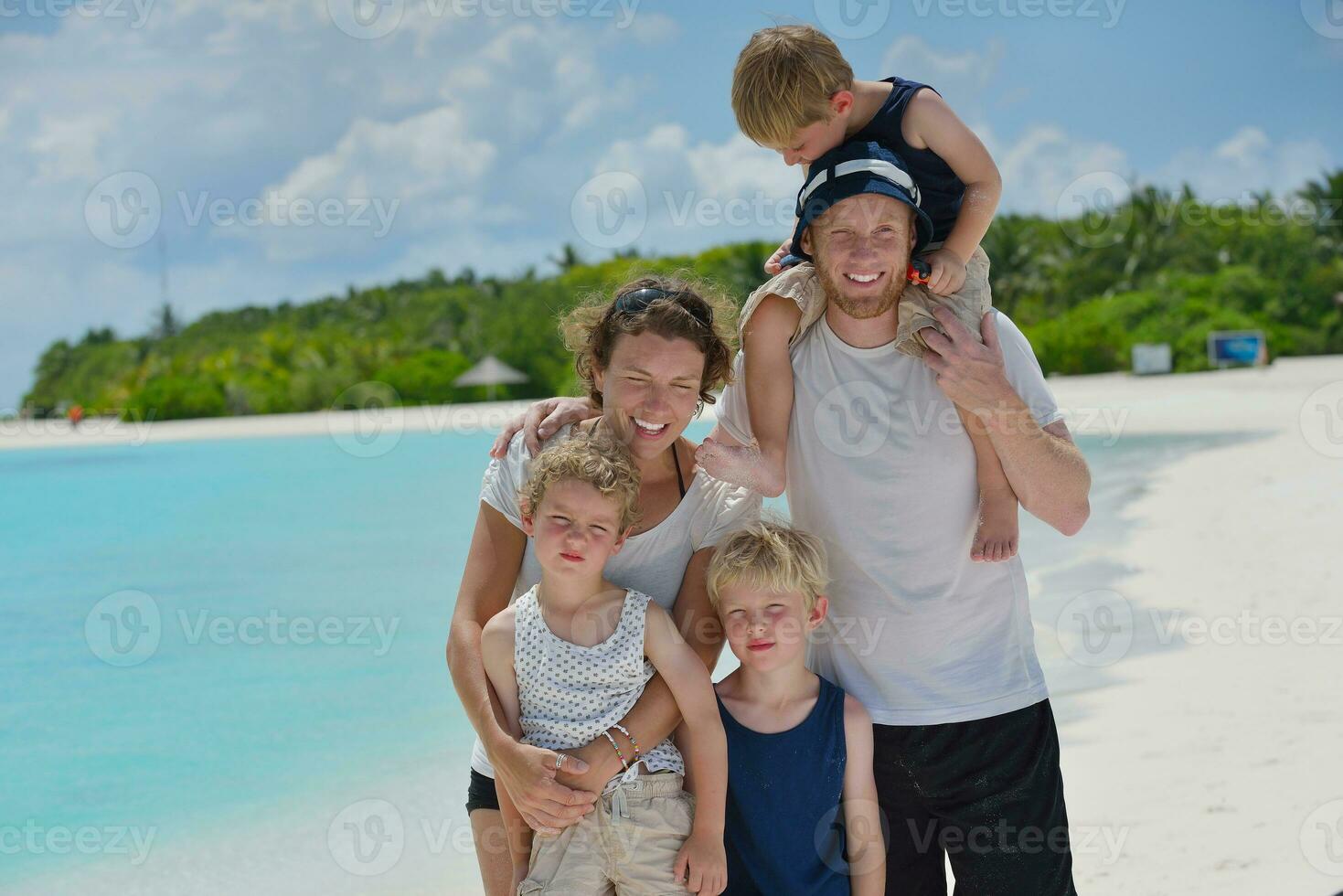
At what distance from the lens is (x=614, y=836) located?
211 cm

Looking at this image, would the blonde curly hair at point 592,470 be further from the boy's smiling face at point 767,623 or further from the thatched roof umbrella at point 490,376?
the thatched roof umbrella at point 490,376

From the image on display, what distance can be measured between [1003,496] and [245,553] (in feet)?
51.3

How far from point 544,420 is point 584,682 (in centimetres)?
58

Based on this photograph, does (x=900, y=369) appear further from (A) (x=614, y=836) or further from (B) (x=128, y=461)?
(B) (x=128, y=461)

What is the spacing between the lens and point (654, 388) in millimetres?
2234

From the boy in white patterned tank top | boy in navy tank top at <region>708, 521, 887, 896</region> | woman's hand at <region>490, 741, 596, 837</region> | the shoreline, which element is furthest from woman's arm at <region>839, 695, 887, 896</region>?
the shoreline

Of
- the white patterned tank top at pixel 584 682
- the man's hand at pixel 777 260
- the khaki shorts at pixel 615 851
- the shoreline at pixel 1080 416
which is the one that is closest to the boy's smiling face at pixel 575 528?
the white patterned tank top at pixel 584 682

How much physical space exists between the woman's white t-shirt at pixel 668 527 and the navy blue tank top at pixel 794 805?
0.37 meters

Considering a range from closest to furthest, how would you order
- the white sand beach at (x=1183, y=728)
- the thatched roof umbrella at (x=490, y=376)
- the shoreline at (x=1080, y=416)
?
1. the white sand beach at (x=1183, y=728)
2. the shoreline at (x=1080, y=416)
3. the thatched roof umbrella at (x=490, y=376)

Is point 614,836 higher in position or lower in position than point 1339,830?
higher

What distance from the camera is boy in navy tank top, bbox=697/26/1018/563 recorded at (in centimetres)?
222

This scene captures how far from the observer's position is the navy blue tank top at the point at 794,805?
7.23 ft

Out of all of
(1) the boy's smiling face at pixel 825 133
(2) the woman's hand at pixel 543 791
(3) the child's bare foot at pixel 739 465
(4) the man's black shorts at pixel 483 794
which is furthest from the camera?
(1) the boy's smiling face at pixel 825 133

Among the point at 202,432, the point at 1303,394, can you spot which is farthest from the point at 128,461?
the point at 1303,394
